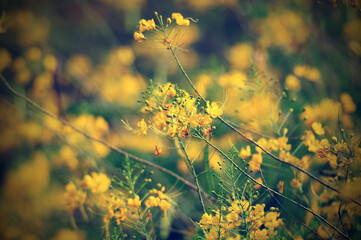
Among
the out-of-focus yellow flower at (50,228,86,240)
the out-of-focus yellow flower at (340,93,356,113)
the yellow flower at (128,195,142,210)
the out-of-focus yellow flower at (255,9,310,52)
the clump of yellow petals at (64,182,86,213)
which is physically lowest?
the out-of-focus yellow flower at (50,228,86,240)

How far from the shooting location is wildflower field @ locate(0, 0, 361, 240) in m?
0.84

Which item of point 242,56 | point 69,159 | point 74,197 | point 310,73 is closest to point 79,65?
point 69,159

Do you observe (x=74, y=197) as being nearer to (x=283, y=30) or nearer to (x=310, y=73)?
(x=310, y=73)

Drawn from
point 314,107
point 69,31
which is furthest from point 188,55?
point 314,107

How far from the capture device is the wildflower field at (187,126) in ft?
2.75

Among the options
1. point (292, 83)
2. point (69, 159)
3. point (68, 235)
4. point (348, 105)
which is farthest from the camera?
point (292, 83)

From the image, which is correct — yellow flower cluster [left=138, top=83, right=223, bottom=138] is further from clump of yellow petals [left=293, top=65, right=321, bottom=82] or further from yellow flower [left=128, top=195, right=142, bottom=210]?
clump of yellow petals [left=293, top=65, right=321, bottom=82]

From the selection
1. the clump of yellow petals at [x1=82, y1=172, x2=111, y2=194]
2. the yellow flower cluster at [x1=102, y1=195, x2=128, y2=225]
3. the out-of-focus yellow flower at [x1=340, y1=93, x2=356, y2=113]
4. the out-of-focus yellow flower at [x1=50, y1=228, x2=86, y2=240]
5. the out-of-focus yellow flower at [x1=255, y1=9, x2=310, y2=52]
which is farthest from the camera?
the out-of-focus yellow flower at [x1=255, y1=9, x2=310, y2=52]

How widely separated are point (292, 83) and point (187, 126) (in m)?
1.24

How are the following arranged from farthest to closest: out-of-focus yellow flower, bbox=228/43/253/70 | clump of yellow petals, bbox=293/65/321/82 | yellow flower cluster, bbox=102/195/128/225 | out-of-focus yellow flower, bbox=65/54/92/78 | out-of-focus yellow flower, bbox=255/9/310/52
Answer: out-of-focus yellow flower, bbox=65/54/92/78 → out-of-focus yellow flower, bbox=228/43/253/70 → out-of-focus yellow flower, bbox=255/9/310/52 → clump of yellow petals, bbox=293/65/321/82 → yellow flower cluster, bbox=102/195/128/225

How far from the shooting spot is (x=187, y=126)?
0.85 m

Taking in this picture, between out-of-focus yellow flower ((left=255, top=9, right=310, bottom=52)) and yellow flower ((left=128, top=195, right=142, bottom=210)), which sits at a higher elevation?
out-of-focus yellow flower ((left=255, top=9, right=310, bottom=52))

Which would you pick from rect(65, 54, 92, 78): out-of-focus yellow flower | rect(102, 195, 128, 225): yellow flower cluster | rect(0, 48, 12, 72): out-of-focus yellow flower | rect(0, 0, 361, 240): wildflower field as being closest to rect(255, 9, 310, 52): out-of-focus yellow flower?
rect(0, 0, 361, 240): wildflower field

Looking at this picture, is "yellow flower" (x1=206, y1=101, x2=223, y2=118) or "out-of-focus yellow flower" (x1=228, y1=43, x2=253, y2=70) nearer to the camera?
"yellow flower" (x1=206, y1=101, x2=223, y2=118)
